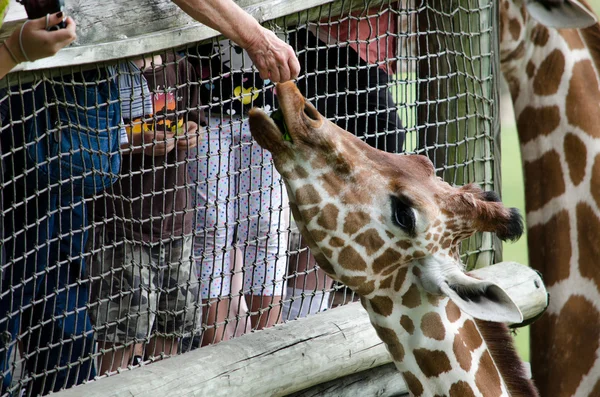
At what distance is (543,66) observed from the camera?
3725 mm

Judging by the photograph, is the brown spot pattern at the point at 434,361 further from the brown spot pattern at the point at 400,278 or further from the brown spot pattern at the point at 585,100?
the brown spot pattern at the point at 585,100

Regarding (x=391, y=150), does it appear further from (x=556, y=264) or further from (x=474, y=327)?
(x=474, y=327)

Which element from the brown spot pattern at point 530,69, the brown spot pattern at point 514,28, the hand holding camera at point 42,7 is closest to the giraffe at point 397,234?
the hand holding camera at point 42,7

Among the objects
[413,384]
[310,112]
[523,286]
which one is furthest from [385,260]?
[523,286]

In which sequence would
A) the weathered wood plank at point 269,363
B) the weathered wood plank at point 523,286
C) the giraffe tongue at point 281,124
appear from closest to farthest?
the giraffe tongue at point 281,124 < the weathered wood plank at point 269,363 < the weathered wood plank at point 523,286

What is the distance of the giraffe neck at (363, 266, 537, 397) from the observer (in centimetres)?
269

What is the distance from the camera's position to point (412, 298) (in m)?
2.71

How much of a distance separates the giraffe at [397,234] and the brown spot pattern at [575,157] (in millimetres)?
994

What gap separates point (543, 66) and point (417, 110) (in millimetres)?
578

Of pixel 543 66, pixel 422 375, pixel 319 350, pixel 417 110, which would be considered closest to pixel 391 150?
pixel 417 110

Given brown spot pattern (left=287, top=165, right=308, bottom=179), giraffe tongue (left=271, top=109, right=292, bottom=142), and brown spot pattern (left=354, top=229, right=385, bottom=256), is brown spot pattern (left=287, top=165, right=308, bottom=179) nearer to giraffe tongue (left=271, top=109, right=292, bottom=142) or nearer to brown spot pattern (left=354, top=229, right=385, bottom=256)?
giraffe tongue (left=271, top=109, right=292, bottom=142)

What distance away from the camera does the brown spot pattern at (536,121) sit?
145 inches

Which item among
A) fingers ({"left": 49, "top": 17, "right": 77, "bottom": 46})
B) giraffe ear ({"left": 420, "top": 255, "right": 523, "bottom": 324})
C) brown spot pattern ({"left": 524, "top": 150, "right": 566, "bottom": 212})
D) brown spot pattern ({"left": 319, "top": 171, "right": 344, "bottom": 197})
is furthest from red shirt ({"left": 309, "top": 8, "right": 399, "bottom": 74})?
fingers ({"left": 49, "top": 17, "right": 77, "bottom": 46})

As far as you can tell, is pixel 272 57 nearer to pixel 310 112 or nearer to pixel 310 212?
pixel 310 112
